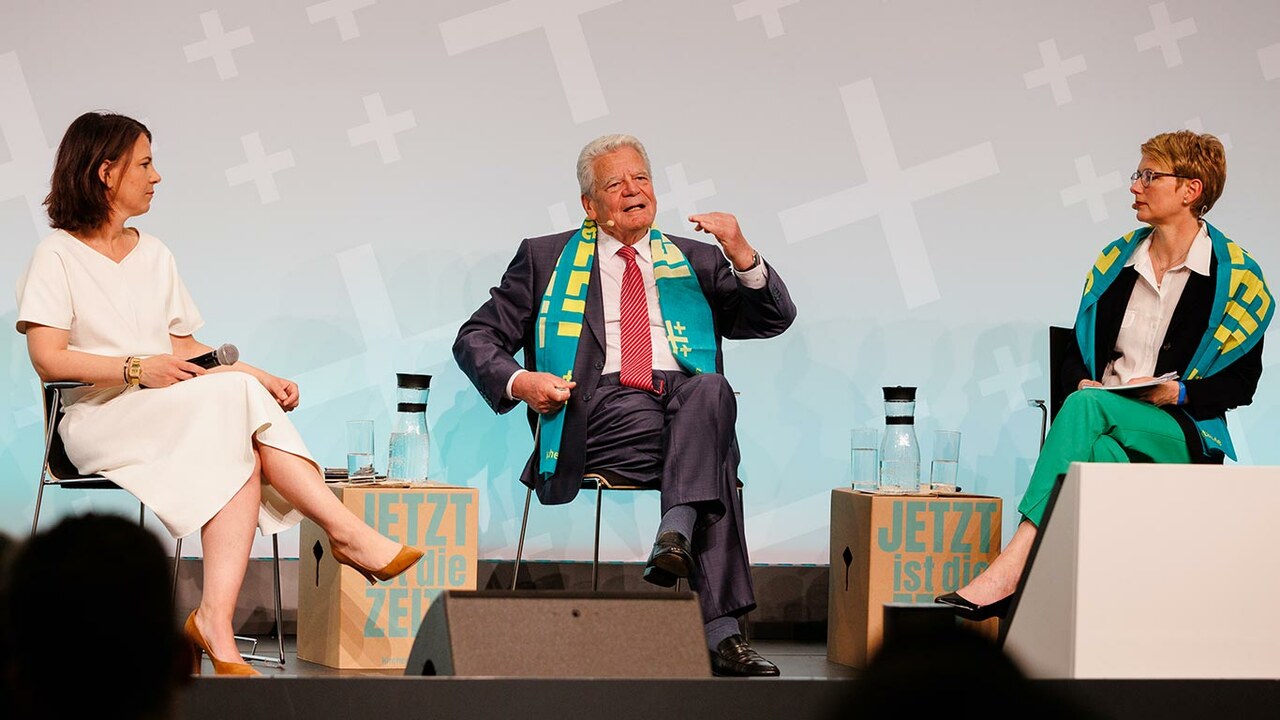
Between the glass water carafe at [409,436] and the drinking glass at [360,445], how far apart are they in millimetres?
61

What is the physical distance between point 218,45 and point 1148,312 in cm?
275

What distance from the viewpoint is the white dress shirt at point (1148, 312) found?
3.69 m

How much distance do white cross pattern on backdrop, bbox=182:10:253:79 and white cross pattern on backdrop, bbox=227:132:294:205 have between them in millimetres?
208

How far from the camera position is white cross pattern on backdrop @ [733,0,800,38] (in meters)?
4.39

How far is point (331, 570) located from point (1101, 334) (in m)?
2.15

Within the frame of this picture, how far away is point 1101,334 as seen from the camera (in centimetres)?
375

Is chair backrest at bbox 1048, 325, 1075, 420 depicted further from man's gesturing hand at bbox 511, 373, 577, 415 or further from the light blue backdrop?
man's gesturing hand at bbox 511, 373, 577, 415

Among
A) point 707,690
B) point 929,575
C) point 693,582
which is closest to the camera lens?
point 707,690

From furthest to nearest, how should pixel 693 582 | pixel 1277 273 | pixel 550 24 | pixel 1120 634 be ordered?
1. pixel 1277 273
2. pixel 550 24
3. pixel 693 582
4. pixel 1120 634

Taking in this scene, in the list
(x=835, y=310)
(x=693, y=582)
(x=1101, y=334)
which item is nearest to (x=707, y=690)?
(x=693, y=582)

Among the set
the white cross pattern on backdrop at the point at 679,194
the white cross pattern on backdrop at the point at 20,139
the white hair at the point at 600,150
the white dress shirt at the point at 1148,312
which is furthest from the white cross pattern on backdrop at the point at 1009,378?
the white cross pattern on backdrop at the point at 20,139

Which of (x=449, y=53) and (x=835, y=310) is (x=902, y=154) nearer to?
(x=835, y=310)

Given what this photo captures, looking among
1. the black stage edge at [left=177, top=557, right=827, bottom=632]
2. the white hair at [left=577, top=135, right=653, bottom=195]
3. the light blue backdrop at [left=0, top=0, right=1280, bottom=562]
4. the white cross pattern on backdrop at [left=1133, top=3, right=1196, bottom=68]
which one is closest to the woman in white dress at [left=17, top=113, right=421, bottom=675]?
the light blue backdrop at [left=0, top=0, right=1280, bottom=562]

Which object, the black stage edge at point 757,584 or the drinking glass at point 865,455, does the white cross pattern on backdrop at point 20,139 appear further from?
the drinking glass at point 865,455
